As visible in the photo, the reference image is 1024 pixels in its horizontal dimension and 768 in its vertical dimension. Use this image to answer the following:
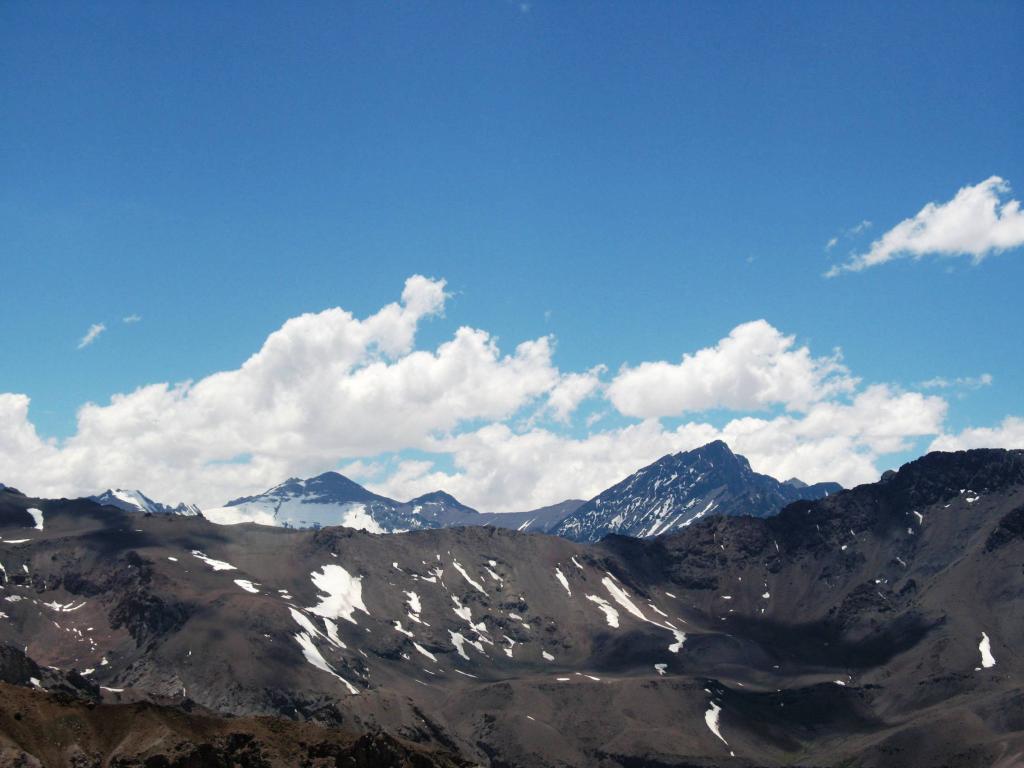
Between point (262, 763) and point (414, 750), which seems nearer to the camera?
point (262, 763)

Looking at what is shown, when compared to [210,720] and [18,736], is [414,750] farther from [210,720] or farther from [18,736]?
[18,736]

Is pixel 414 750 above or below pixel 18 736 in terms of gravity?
below

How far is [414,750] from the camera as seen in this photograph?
174 metres

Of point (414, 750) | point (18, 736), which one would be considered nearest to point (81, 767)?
point (18, 736)

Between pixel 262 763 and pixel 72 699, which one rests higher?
pixel 72 699

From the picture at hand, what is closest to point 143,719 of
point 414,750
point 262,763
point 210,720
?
point 210,720

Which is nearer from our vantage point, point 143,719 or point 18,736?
point 18,736

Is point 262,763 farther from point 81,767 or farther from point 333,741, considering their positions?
point 81,767

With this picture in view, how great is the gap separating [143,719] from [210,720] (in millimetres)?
11100

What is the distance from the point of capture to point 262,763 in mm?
163375

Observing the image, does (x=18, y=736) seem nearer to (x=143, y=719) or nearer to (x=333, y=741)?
(x=143, y=719)

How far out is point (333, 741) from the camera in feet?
570

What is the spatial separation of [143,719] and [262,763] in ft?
78.3

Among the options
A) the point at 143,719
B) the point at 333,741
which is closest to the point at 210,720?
the point at 143,719
